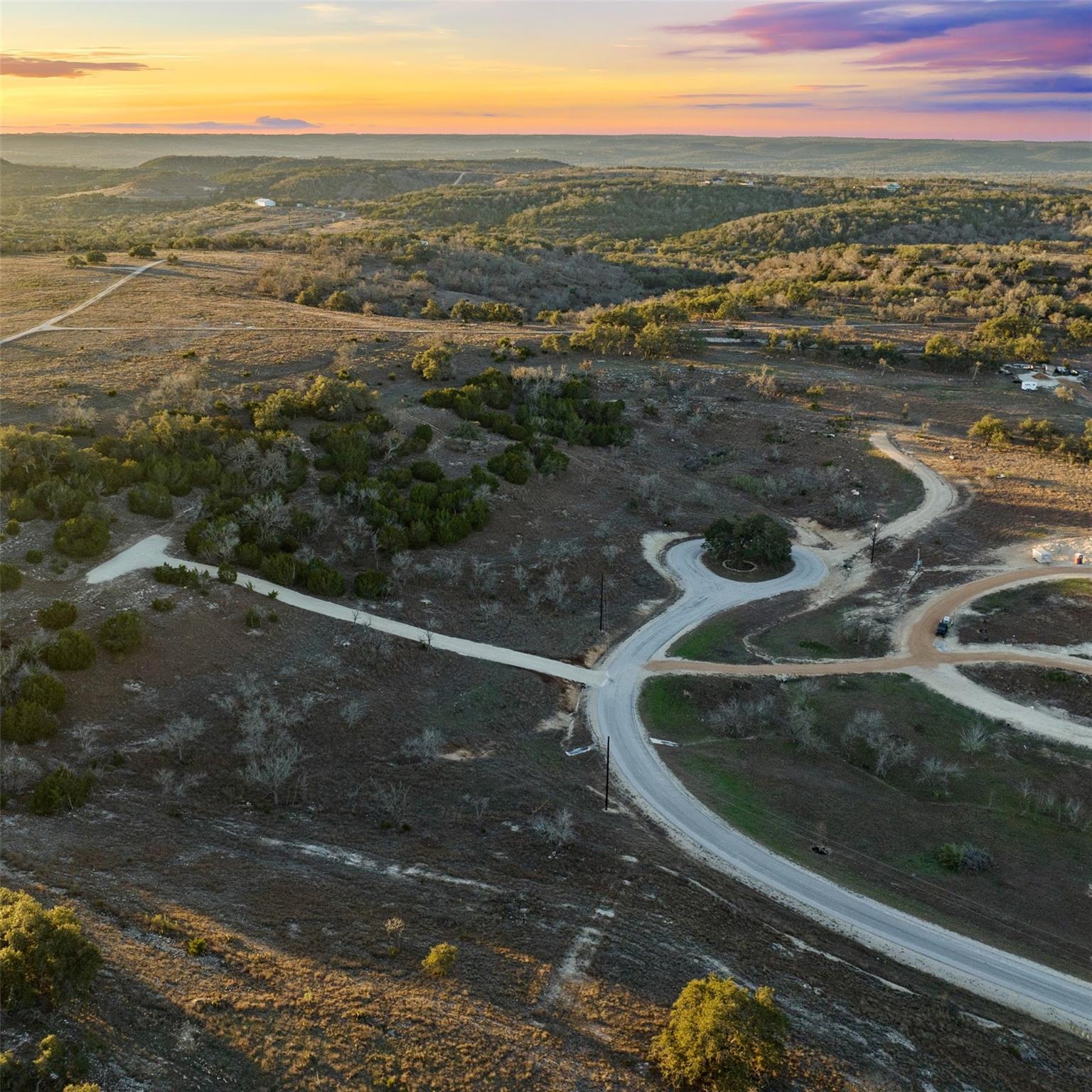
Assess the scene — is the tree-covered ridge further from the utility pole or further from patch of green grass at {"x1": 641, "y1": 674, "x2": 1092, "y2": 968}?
the utility pole

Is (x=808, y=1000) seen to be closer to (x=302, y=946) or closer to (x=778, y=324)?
(x=302, y=946)

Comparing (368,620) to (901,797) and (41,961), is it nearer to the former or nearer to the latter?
(41,961)

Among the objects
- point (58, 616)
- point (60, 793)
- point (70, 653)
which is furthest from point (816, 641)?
point (58, 616)

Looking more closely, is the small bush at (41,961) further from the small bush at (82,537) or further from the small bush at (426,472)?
the small bush at (426,472)

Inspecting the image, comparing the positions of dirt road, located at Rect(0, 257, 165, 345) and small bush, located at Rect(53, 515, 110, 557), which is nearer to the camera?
small bush, located at Rect(53, 515, 110, 557)

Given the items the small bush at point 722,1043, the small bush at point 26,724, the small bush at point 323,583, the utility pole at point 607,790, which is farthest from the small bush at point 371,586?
the small bush at point 722,1043

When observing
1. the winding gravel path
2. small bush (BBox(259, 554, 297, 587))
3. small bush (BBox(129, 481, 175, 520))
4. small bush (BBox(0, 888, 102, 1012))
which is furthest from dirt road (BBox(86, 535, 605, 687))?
small bush (BBox(0, 888, 102, 1012))

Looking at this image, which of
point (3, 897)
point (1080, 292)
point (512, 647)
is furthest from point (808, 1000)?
point (1080, 292)
